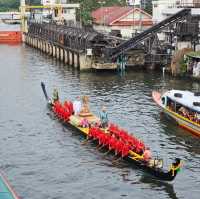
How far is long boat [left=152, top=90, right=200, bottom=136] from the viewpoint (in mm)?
48341

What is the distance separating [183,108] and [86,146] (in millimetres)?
10528

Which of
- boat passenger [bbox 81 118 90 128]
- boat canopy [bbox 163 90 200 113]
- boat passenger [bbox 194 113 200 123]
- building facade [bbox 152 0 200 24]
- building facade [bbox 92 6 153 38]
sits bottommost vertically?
boat passenger [bbox 81 118 90 128]

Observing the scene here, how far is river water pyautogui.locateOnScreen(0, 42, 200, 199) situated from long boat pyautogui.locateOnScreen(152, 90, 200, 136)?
2.59 ft

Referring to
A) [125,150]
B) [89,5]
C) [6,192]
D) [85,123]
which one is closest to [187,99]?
[85,123]

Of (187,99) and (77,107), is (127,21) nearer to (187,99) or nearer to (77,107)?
(187,99)

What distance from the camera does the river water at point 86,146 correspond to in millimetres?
36688

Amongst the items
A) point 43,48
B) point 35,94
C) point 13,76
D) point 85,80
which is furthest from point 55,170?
point 43,48

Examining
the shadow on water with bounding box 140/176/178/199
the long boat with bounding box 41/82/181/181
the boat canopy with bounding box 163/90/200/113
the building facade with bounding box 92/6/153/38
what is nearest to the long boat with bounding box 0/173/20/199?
the shadow on water with bounding box 140/176/178/199

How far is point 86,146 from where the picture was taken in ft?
147

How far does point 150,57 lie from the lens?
8462 centimetres

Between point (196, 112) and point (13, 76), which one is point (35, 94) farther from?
point (196, 112)

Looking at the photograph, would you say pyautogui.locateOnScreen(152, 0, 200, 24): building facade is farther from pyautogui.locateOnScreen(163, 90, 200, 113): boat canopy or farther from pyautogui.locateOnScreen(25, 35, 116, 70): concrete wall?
pyautogui.locateOnScreen(163, 90, 200, 113): boat canopy

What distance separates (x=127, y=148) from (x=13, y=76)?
44909mm

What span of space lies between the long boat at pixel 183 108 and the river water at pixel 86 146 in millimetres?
789
